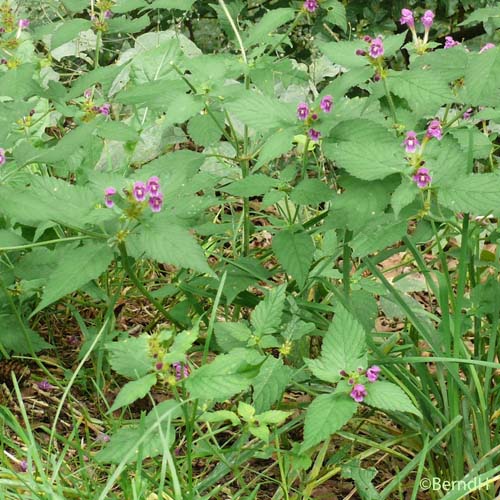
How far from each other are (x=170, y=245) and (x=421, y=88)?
24.6 inches

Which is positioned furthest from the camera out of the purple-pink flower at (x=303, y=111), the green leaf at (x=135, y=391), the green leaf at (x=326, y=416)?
the purple-pink flower at (x=303, y=111)

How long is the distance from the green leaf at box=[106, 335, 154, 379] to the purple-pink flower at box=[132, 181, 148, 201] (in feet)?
0.94

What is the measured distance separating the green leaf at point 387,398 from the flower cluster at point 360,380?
1 cm

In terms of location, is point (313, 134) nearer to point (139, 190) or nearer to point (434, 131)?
point (434, 131)

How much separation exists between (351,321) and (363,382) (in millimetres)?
143

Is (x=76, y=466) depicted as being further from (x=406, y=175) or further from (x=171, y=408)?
(x=406, y=175)

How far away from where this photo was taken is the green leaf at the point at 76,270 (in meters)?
1.89

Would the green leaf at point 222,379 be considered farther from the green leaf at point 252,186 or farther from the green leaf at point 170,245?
the green leaf at point 252,186

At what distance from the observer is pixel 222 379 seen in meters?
1.65

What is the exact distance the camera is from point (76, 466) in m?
2.21

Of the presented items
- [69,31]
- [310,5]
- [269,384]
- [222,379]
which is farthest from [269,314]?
[69,31]

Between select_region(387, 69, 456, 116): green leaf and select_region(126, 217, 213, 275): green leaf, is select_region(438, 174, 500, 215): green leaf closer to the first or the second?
select_region(387, 69, 456, 116): green leaf

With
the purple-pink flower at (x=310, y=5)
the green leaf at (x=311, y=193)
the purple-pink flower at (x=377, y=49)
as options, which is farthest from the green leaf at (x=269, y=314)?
the purple-pink flower at (x=310, y=5)

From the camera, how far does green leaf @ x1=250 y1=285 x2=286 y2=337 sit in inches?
79.4
